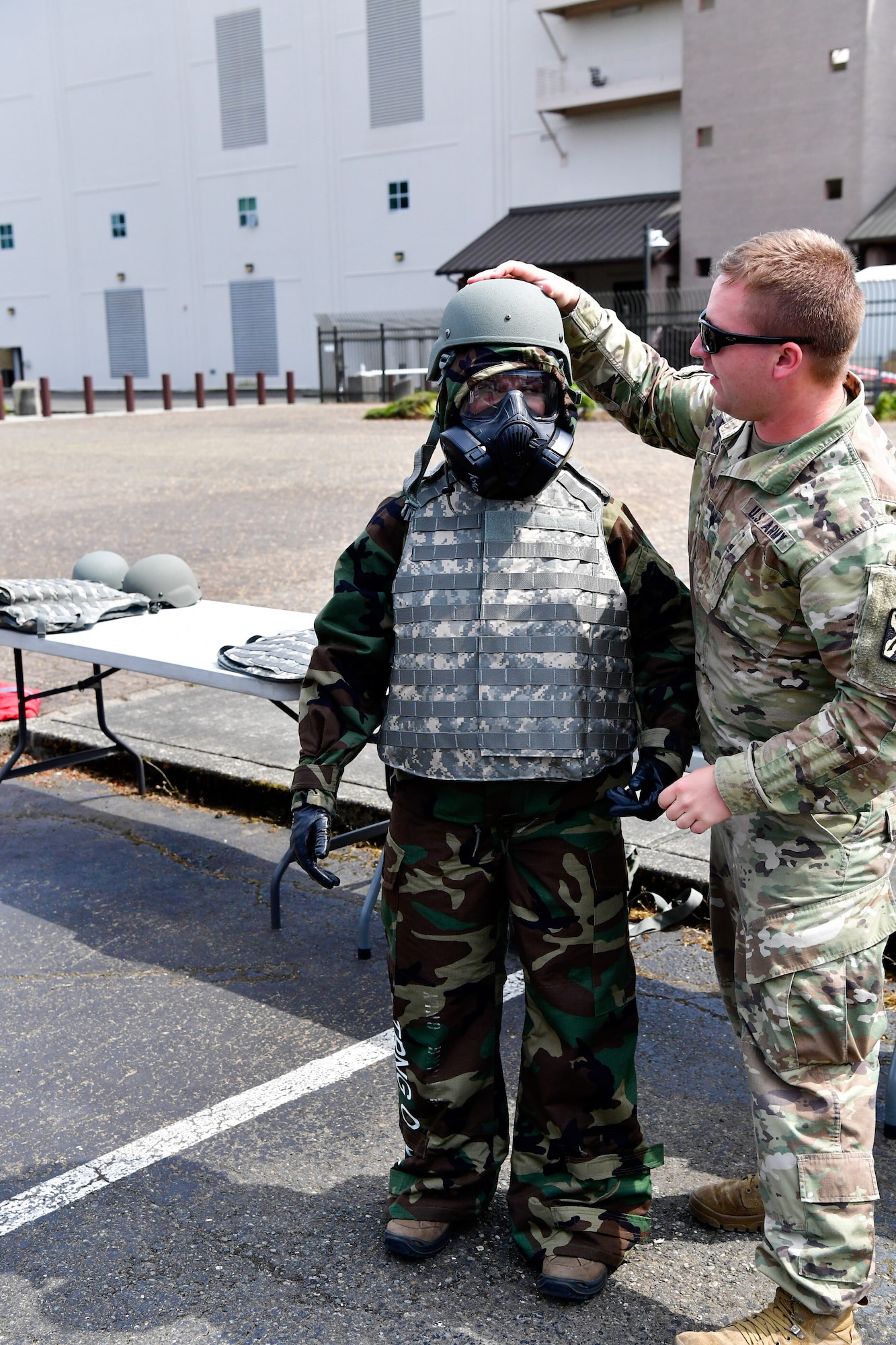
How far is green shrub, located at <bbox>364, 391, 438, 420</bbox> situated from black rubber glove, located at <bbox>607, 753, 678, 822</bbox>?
21.0 metres

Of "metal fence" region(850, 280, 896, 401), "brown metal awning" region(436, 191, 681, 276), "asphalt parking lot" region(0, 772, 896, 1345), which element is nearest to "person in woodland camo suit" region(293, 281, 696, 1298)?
"asphalt parking lot" region(0, 772, 896, 1345)

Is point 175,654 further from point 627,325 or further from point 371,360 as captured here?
point 371,360

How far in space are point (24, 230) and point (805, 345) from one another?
4806 cm

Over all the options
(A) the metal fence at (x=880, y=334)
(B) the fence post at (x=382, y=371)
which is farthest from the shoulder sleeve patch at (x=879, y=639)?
→ (B) the fence post at (x=382, y=371)

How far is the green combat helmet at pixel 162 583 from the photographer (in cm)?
516

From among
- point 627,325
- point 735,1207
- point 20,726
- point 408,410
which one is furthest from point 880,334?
point 735,1207

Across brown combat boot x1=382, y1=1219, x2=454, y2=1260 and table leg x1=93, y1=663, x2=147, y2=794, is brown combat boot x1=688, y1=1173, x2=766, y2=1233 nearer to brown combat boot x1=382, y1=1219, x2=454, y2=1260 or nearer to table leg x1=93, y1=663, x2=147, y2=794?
brown combat boot x1=382, y1=1219, x2=454, y2=1260

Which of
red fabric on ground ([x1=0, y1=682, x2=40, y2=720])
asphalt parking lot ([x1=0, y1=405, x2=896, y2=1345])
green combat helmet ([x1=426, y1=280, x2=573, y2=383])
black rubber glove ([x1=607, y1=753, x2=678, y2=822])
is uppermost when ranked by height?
green combat helmet ([x1=426, y1=280, x2=573, y2=383])

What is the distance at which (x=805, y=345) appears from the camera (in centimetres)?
A: 204

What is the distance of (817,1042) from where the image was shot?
82.1 inches

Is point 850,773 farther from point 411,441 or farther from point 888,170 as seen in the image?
point 888,170

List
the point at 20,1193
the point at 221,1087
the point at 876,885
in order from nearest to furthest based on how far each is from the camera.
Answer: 1. the point at 876,885
2. the point at 20,1193
3. the point at 221,1087

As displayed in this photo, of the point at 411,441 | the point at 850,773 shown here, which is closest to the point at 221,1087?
the point at 850,773

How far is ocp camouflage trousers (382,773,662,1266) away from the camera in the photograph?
2434 millimetres
